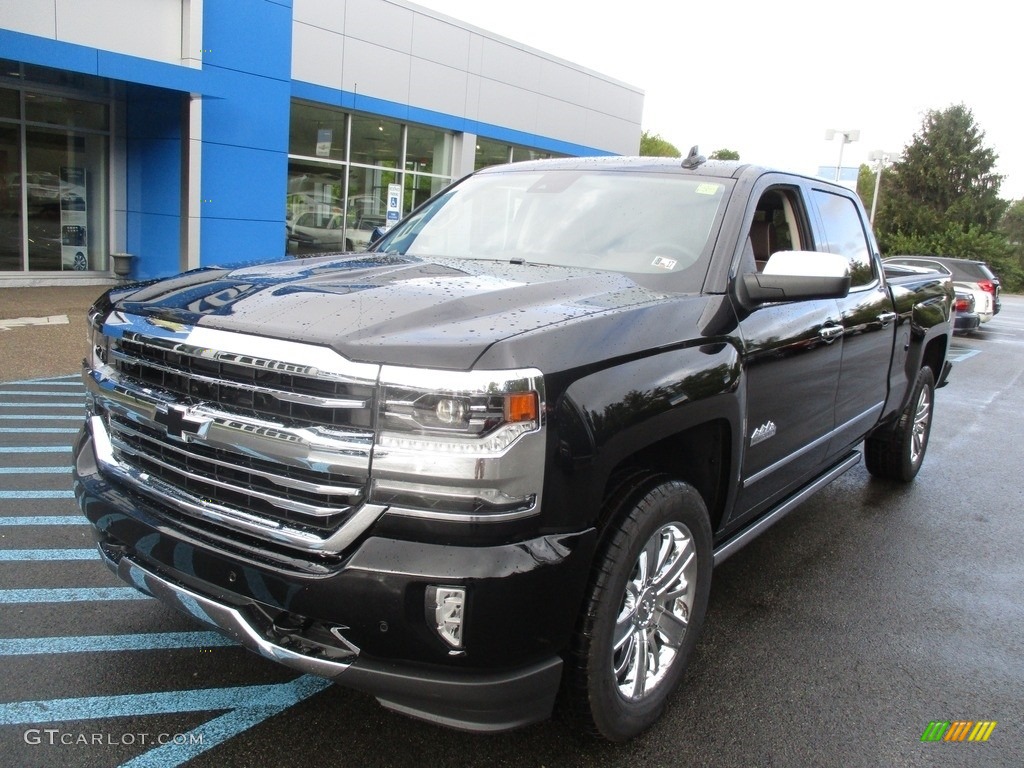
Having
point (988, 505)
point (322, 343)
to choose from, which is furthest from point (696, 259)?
point (988, 505)

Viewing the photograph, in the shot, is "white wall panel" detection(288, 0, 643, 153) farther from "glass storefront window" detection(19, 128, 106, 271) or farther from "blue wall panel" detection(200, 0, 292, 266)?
"glass storefront window" detection(19, 128, 106, 271)

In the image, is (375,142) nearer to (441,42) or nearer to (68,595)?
(441,42)

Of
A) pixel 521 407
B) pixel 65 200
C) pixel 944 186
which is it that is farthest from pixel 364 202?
pixel 944 186

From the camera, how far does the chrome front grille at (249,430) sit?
7.00 feet

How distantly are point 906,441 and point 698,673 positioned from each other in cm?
345

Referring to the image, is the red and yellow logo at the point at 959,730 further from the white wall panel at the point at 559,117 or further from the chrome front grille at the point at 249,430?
the white wall panel at the point at 559,117

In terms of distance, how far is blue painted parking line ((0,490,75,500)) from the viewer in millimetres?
4676

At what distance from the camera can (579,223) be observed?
3.64 m

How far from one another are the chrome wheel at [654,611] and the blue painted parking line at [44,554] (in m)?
2.68

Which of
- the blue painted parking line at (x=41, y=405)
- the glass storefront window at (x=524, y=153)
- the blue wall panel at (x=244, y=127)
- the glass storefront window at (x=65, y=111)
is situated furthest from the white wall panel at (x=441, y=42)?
the blue painted parking line at (x=41, y=405)

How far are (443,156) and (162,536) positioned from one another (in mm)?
20028

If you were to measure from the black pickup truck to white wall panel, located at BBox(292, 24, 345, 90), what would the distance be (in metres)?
14.9

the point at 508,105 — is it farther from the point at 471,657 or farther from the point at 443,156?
the point at 471,657

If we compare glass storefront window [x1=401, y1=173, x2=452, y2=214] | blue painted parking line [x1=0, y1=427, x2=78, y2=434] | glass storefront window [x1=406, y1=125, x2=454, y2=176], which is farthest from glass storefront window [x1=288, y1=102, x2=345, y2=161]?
blue painted parking line [x1=0, y1=427, x2=78, y2=434]
